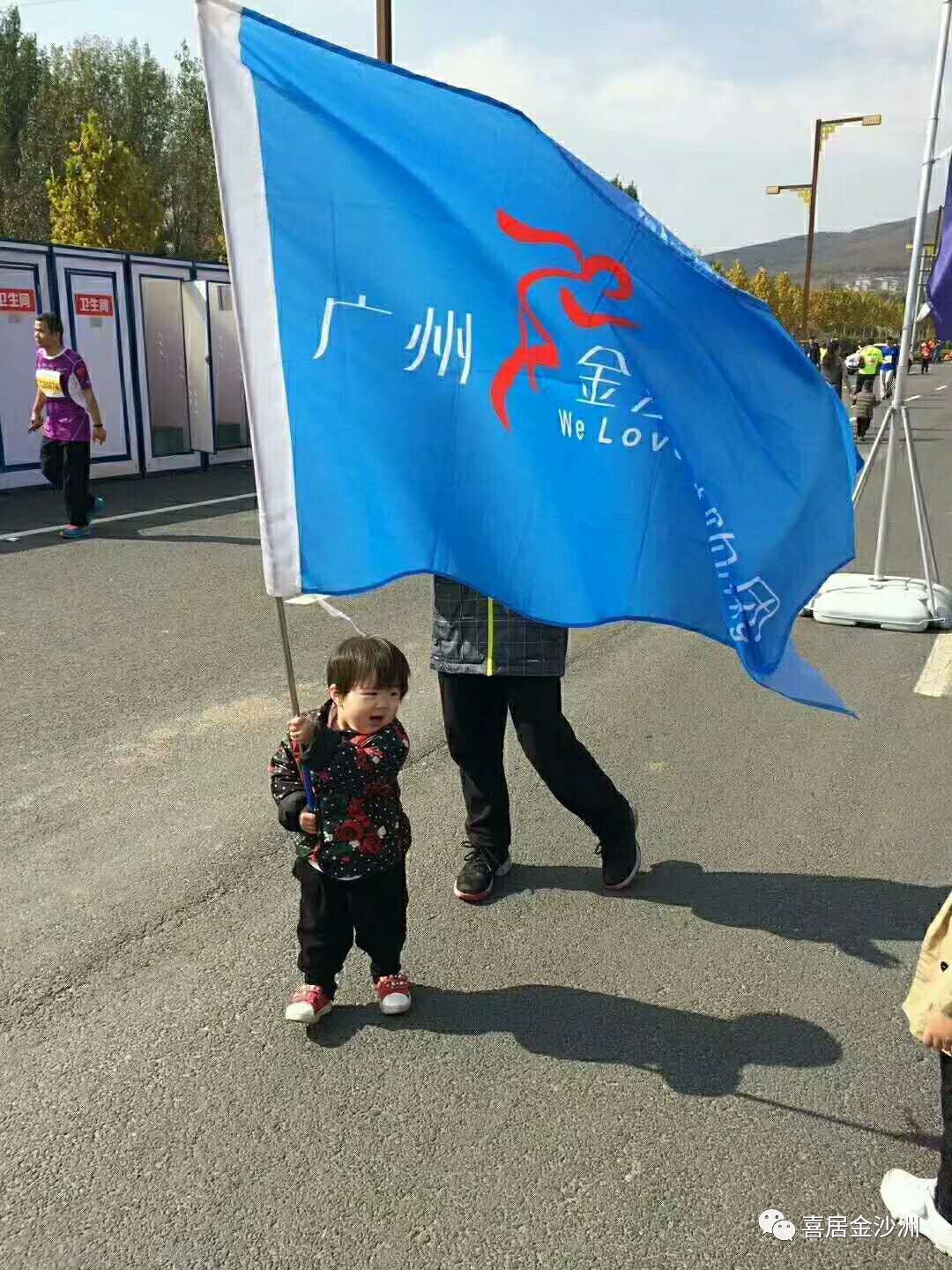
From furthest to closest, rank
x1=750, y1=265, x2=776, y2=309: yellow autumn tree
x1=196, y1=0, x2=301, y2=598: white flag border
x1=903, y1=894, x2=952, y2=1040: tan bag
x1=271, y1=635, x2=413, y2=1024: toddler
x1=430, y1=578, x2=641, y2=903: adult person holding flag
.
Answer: x1=750, y1=265, x2=776, y2=309: yellow autumn tree, x1=430, y1=578, x2=641, y2=903: adult person holding flag, x1=271, y1=635, x2=413, y2=1024: toddler, x1=196, y1=0, x2=301, y2=598: white flag border, x1=903, y1=894, x2=952, y2=1040: tan bag

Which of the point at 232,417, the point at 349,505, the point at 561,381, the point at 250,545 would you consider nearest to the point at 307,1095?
the point at 349,505

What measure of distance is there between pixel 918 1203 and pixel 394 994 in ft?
4.45

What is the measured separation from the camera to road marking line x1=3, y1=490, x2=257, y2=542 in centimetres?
993

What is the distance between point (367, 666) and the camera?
272 centimetres

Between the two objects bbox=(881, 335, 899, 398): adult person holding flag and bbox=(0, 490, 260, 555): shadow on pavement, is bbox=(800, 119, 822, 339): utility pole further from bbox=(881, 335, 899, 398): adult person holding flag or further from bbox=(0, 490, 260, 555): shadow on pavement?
bbox=(0, 490, 260, 555): shadow on pavement

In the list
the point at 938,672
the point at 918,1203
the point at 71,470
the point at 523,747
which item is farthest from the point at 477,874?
the point at 71,470

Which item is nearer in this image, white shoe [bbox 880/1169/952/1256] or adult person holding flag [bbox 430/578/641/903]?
white shoe [bbox 880/1169/952/1256]

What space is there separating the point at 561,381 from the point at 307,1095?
6.01 feet

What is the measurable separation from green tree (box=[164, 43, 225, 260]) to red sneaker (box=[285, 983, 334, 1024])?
49221 mm

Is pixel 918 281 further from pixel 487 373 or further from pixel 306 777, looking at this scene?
pixel 306 777

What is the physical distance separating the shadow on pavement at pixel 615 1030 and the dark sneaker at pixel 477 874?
0.49m

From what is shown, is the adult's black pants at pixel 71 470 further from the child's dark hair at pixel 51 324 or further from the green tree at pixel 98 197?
the green tree at pixel 98 197

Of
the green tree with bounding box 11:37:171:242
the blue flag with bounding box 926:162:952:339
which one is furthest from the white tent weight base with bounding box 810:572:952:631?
the green tree with bounding box 11:37:171:242

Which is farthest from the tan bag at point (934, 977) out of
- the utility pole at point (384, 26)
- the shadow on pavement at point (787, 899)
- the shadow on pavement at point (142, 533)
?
the utility pole at point (384, 26)
